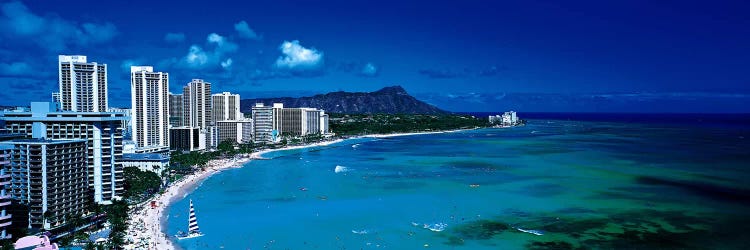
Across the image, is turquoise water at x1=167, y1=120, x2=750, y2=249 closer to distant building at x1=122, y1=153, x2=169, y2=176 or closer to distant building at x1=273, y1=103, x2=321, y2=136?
distant building at x1=122, y1=153, x2=169, y2=176

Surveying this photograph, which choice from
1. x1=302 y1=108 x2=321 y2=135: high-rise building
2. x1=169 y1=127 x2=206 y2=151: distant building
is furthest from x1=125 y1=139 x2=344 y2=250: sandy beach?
x1=302 y1=108 x2=321 y2=135: high-rise building

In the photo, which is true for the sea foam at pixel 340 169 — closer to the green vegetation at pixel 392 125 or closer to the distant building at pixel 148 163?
the distant building at pixel 148 163

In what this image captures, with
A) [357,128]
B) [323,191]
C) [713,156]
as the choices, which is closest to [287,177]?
[323,191]

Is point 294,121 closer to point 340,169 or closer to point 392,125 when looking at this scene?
point 392,125

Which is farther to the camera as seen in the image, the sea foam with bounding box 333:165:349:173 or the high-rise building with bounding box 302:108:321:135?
the high-rise building with bounding box 302:108:321:135

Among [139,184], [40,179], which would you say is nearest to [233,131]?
[139,184]

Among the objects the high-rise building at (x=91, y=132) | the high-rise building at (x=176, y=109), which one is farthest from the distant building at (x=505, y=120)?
the high-rise building at (x=91, y=132)

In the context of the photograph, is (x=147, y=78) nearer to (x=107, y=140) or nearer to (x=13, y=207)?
(x=107, y=140)
